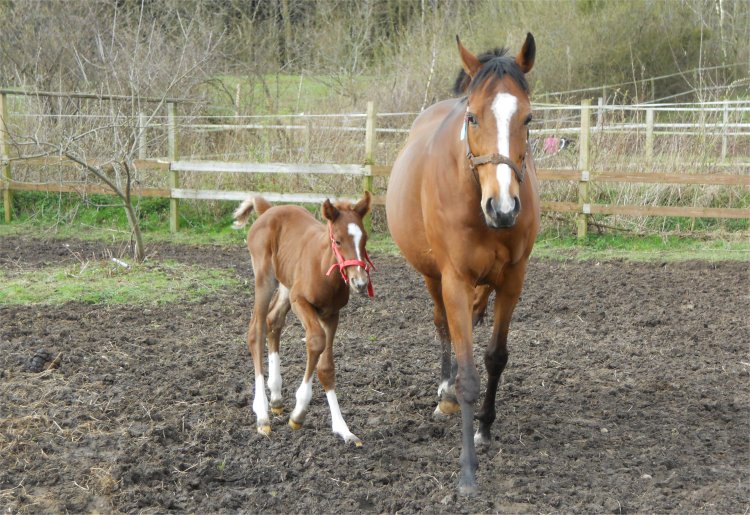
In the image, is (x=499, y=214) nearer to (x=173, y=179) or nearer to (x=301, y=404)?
(x=301, y=404)

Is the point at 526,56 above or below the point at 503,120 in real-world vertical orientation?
above

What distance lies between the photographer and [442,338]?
573cm

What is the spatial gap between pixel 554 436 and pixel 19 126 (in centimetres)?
1284

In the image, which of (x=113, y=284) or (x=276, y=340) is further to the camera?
(x=113, y=284)

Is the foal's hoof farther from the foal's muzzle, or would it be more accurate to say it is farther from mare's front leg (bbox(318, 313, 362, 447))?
the foal's muzzle

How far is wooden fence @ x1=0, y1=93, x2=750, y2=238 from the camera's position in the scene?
1159 cm

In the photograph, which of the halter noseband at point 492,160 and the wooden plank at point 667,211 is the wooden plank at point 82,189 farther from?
the halter noseband at point 492,160

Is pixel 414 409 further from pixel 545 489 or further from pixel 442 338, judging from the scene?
pixel 545 489

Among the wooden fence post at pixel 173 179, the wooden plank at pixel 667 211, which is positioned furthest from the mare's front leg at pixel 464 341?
the wooden fence post at pixel 173 179

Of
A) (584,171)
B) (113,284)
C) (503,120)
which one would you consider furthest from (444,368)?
(584,171)

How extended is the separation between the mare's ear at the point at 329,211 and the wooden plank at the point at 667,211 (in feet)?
26.5

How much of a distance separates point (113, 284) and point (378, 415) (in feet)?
15.9

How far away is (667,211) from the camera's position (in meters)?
11.8

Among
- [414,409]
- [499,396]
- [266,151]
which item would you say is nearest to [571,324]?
[499,396]
